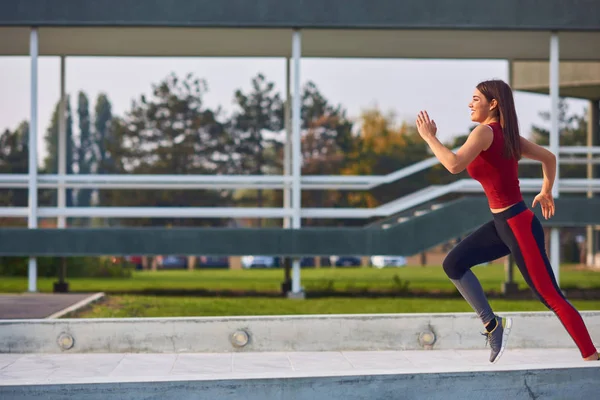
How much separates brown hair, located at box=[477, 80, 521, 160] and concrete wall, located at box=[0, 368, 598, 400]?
1.54 meters

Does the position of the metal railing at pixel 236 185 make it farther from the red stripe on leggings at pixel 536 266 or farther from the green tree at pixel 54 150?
the green tree at pixel 54 150

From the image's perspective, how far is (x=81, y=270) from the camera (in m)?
26.6

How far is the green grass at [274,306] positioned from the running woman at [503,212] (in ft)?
20.9

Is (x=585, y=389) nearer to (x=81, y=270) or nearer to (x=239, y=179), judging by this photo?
(x=239, y=179)

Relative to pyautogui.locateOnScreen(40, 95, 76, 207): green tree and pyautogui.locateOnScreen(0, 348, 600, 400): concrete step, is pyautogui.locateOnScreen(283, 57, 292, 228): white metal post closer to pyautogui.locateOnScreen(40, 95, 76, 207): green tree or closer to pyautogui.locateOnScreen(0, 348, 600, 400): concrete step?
pyautogui.locateOnScreen(0, 348, 600, 400): concrete step

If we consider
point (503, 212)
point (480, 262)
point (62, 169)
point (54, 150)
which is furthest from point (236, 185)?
point (54, 150)

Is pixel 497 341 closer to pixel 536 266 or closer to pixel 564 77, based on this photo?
pixel 536 266

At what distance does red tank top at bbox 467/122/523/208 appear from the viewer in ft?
20.7

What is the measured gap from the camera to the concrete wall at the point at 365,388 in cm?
525

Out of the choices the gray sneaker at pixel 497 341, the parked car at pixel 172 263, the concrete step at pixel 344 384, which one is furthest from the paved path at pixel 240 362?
the parked car at pixel 172 263

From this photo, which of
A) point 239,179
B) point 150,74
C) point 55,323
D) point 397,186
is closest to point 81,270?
point 239,179

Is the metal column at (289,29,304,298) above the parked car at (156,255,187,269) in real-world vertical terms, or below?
above

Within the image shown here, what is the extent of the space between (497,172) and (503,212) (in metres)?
0.29

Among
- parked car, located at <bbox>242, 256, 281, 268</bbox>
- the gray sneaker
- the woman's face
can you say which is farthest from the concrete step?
parked car, located at <bbox>242, 256, 281, 268</bbox>
